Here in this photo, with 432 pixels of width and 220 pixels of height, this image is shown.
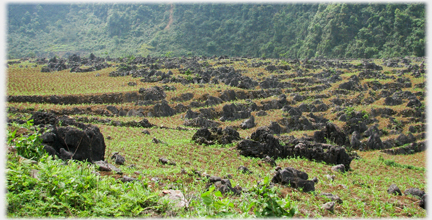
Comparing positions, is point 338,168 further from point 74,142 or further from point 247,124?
point 247,124

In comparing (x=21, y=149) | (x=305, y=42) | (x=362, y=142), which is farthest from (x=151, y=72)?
(x=305, y=42)

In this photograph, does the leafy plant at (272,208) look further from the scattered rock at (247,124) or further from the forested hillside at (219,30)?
the forested hillside at (219,30)

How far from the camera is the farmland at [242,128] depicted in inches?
208

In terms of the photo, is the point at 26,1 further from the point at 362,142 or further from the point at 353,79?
the point at 362,142

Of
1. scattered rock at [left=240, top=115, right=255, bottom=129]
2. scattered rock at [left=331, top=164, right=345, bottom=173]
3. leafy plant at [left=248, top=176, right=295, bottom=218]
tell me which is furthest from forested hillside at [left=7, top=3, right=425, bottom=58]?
leafy plant at [left=248, top=176, right=295, bottom=218]

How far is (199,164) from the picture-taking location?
10.2m

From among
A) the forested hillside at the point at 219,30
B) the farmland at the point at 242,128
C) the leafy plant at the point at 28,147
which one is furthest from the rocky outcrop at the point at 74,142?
the forested hillside at the point at 219,30

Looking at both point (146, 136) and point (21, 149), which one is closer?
point (21, 149)

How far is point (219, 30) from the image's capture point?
111 metres

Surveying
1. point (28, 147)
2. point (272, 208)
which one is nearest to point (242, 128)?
point (28, 147)

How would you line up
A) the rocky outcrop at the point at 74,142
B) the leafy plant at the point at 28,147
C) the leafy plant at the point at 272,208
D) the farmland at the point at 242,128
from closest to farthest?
the leafy plant at the point at 272,208, the farmland at the point at 242,128, the leafy plant at the point at 28,147, the rocky outcrop at the point at 74,142

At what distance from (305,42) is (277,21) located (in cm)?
1918

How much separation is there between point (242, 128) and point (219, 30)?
305 feet

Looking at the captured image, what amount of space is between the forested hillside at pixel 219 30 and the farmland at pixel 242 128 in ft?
86.9
